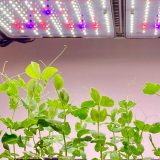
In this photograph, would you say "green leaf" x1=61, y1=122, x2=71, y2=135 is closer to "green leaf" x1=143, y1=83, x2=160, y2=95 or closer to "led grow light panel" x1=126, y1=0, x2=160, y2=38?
"green leaf" x1=143, y1=83, x2=160, y2=95

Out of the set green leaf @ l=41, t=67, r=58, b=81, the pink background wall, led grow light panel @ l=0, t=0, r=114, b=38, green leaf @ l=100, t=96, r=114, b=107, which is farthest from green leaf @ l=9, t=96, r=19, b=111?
the pink background wall

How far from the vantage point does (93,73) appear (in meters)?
3.77

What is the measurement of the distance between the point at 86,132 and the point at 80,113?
2.9 inches

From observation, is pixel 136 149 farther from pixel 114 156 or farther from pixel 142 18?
pixel 142 18

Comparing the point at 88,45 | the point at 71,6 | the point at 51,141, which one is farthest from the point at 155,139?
the point at 51,141

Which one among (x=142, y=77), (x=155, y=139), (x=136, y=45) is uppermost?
(x=136, y=45)

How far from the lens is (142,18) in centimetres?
217

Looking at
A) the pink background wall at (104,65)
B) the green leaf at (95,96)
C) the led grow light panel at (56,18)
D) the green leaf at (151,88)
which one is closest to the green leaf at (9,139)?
the green leaf at (95,96)

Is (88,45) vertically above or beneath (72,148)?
beneath

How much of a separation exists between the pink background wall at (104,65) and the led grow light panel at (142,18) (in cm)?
127

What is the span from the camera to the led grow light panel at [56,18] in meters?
1.96

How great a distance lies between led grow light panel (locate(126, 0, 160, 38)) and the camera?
6.35ft

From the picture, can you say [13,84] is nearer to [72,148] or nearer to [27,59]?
[72,148]

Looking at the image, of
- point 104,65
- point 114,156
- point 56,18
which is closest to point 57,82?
point 114,156
